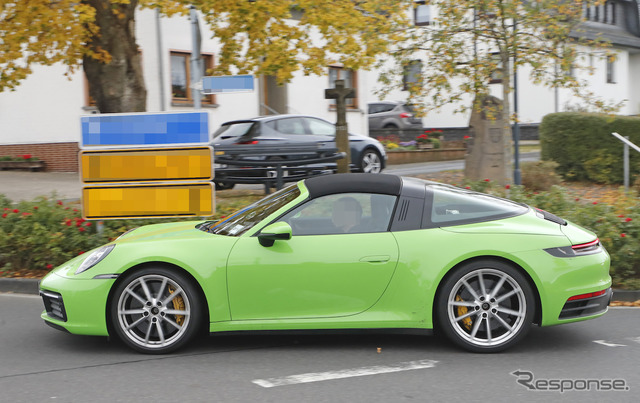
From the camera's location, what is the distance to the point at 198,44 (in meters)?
12.6

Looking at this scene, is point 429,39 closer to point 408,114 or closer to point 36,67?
point 36,67

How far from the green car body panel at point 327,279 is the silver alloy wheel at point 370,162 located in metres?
11.8

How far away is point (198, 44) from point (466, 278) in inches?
318

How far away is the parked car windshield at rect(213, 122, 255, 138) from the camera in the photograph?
15.4m

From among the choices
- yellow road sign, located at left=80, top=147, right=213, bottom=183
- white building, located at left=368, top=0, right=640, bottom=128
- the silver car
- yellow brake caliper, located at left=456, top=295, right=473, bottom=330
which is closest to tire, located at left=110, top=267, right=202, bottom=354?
yellow brake caliper, located at left=456, top=295, right=473, bottom=330

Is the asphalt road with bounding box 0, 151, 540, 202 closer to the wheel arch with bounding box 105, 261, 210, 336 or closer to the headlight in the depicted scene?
the headlight

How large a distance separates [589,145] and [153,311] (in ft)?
46.9

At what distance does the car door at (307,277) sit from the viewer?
5695mm

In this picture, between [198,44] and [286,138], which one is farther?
[286,138]

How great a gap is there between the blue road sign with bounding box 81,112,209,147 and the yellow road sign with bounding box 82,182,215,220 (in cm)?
53

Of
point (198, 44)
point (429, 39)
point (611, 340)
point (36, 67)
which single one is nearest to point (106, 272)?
point (611, 340)

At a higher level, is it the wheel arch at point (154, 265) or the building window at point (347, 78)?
the building window at point (347, 78)

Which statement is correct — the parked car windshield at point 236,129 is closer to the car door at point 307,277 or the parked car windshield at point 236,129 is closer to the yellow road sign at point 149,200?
the yellow road sign at point 149,200

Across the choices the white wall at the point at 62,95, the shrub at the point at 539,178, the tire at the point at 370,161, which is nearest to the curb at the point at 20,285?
the tire at the point at 370,161
